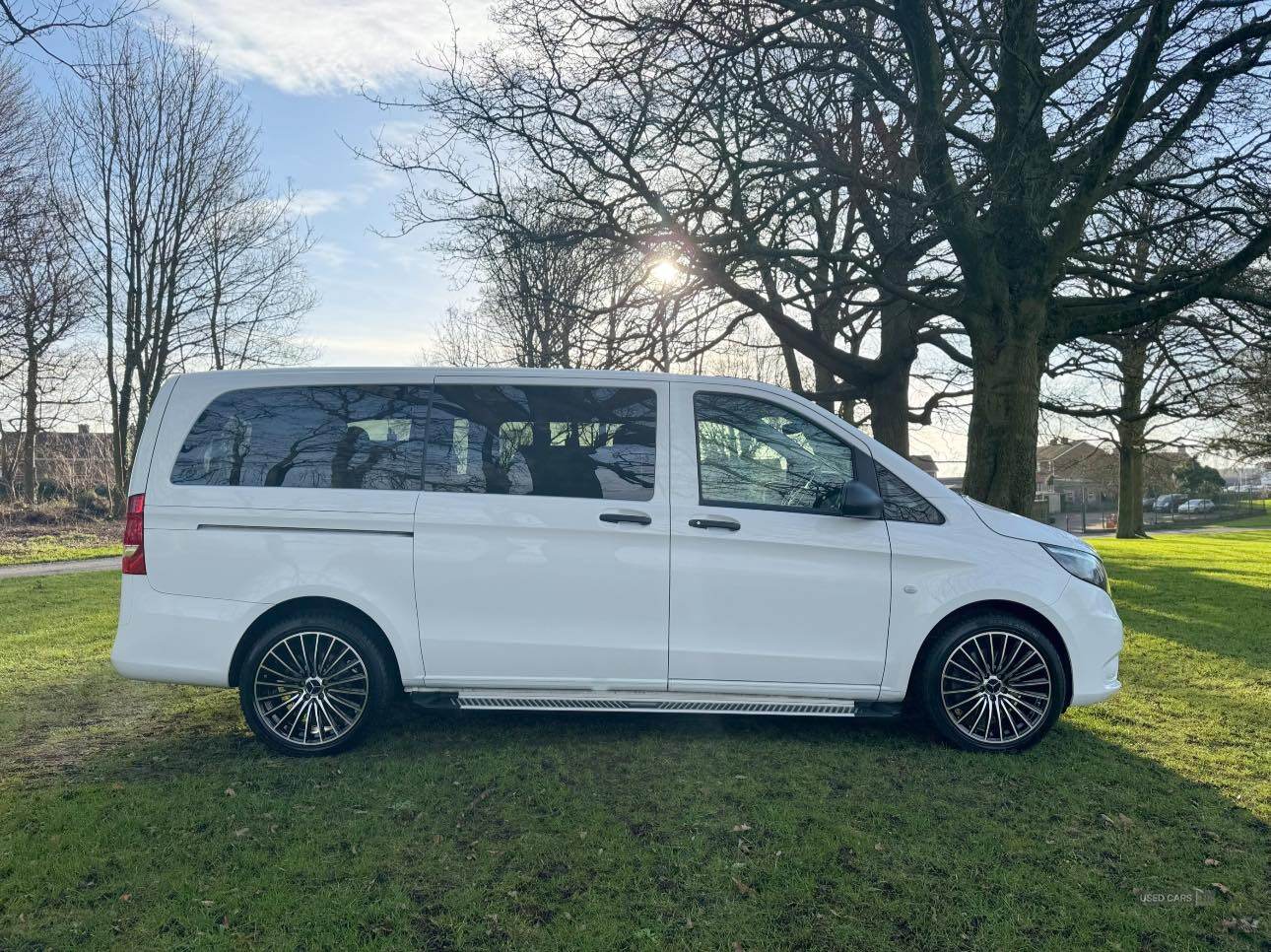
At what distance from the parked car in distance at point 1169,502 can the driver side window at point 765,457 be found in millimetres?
59015

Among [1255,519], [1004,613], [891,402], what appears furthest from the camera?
[1255,519]

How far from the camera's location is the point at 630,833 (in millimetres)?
3514

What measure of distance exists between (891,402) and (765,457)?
979 cm

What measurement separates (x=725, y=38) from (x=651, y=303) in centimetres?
463

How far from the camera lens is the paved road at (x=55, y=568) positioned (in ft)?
41.3

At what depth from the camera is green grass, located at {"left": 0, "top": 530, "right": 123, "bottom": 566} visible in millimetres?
14836

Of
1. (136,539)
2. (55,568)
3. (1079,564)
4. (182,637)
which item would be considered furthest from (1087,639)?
(55,568)

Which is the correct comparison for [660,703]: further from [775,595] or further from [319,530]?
[319,530]

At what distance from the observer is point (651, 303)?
39.5 feet

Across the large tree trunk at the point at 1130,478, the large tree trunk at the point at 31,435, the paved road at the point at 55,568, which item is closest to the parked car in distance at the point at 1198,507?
the large tree trunk at the point at 1130,478

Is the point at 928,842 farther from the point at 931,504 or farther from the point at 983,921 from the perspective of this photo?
the point at 931,504

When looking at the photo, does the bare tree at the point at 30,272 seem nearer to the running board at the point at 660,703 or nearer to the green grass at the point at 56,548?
the green grass at the point at 56,548

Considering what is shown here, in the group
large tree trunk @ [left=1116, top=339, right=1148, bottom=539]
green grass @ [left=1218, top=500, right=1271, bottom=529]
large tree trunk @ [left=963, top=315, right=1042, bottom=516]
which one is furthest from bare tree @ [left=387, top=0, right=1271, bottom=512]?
green grass @ [left=1218, top=500, right=1271, bottom=529]

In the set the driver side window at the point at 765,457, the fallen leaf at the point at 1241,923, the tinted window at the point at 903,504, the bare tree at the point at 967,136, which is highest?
the bare tree at the point at 967,136
